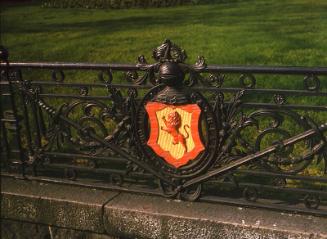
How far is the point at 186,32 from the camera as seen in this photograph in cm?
1008

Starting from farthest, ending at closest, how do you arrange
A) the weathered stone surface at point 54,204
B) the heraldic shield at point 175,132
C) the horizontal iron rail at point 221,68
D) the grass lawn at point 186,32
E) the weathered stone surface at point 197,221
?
the grass lawn at point 186,32
the weathered stone surface at point 54,204
the heraldic shield at point 175,132
the weathered stone surface at point 197,221
the horizontal iron rail at point 221,68

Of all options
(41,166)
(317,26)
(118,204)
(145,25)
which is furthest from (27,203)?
(145,25)

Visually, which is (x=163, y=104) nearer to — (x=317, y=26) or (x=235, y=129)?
(x=235, y=129)

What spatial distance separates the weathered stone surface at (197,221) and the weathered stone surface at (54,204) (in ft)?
0.34

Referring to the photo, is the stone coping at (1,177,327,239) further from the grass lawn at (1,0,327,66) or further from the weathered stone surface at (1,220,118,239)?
the grass lawn at (1,0,327,66)

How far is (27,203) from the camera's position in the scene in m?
3.58

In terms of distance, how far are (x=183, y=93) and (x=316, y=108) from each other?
29.4 inches

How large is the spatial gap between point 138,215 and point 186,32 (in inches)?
284

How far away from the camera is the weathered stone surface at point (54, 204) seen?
11.2ft

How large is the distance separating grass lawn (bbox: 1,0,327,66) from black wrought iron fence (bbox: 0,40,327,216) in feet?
12.5

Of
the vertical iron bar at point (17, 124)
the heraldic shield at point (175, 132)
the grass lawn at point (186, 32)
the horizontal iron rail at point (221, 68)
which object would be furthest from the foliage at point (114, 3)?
the heraldic shield at point (175, 132)

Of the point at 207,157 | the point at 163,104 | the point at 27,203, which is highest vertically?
the point at 163,104

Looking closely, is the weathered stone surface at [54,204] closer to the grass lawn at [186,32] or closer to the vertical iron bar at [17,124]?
the vertical iron bar at [17,124]

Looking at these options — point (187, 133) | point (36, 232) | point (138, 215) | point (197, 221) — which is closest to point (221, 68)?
point (187, 133)
